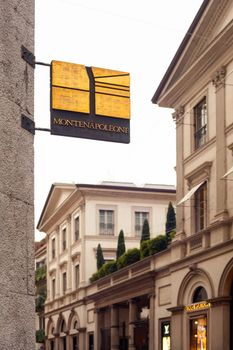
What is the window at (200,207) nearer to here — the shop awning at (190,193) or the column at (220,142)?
the shop awning at (190,193)

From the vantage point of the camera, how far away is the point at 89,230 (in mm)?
56312

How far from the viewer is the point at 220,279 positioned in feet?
94.3

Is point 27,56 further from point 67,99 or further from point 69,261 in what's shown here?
point 69,261

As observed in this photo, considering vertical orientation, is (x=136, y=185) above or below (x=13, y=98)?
above

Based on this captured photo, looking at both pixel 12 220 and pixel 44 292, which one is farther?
pixel 44 292

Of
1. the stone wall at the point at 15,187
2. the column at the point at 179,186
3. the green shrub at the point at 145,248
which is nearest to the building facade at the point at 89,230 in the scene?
the green shrub at the point at 145,248

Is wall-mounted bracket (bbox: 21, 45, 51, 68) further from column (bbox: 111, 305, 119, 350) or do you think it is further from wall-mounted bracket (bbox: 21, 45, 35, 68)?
column (bbox: 111, 305, 119, 350)

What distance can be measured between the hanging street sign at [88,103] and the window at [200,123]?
2336 cm

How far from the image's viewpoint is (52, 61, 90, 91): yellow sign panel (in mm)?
8609

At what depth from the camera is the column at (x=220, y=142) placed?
29.3 meters

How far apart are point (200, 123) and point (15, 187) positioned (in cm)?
2576

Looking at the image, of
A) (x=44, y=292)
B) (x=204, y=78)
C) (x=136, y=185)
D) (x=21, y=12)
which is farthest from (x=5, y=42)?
(x=44, y=292)

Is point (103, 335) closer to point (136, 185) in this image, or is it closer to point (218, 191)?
point (136, 185)

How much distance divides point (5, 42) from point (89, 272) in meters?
48.2
